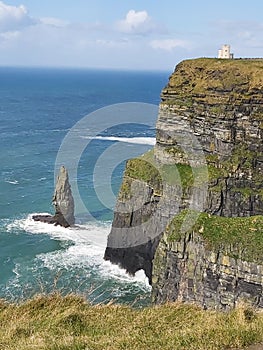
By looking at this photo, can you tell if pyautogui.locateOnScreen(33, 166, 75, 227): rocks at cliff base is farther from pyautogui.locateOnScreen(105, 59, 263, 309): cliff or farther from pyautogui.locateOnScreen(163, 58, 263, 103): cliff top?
pyautogui.locateOnScreen(163, 58, 263, 103): cliff top

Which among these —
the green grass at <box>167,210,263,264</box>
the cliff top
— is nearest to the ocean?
the green grass at <box>167,210,263,264</box>

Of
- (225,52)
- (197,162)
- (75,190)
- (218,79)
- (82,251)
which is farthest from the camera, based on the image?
(75,190)

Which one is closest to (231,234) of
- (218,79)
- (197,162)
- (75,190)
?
(197,162)

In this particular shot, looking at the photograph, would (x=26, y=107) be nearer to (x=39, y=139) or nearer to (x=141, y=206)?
(x=39, y=139)

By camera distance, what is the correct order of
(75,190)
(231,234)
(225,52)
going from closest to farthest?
(231,234)
(225,52)
(75,190)

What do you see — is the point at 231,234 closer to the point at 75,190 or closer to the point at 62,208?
the point at 62,208

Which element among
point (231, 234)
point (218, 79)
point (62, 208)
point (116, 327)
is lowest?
point (62, 208)
